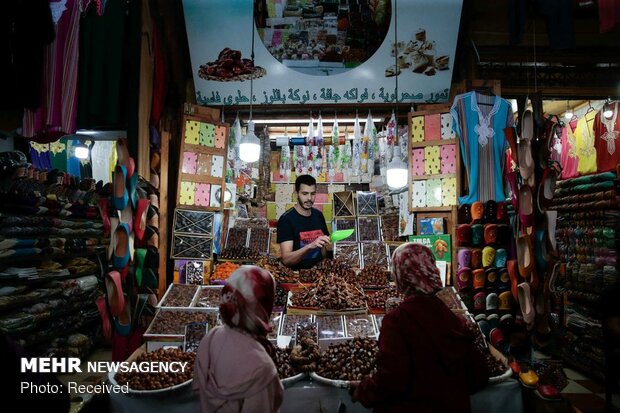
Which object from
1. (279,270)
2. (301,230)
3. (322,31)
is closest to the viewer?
(279,270)

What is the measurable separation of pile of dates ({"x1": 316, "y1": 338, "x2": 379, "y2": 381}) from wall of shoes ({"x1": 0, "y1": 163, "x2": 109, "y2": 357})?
2.20 meters

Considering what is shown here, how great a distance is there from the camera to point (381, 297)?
3.96 m

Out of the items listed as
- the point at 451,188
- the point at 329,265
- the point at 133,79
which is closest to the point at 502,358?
the point at 329,265

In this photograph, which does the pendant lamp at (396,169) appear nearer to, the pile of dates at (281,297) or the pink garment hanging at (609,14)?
the pile of dates at (281,297)

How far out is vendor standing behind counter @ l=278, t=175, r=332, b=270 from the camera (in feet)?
15.8

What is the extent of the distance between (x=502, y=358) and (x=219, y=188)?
3.51m

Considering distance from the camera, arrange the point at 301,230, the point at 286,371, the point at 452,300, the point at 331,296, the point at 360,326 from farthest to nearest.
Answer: the point at 301,230, the point at 452,300, the point at 331,296, the point at 360,326, the point at 286,371

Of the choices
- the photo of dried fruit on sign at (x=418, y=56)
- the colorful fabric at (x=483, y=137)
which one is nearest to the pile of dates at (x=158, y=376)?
the colorful fabric at (x=483, y=137)

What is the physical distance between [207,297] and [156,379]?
1295mm

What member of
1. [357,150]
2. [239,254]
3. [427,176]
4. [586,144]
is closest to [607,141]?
[586,144]

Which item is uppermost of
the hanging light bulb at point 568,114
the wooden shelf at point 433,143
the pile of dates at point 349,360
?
the hanging light bulb at point 568,114

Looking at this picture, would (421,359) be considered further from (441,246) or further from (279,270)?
(441,246)

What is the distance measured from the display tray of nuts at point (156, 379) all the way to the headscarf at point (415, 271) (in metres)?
1.55

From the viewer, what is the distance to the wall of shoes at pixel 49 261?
452 centimetres
